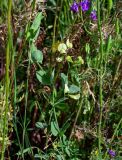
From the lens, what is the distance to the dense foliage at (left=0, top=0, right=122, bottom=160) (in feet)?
4.03

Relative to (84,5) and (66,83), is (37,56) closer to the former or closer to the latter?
(66,83)

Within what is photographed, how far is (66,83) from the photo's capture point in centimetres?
125

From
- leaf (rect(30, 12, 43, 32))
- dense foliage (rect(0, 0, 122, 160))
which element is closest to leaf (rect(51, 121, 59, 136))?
dense foliage (rect(0, 0, 122, 160))

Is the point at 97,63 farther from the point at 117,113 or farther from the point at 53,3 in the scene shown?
the point at 53,3

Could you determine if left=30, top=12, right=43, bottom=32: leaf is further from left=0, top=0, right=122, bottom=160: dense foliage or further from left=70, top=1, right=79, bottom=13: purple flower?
left=70, top=1, right=79, bottom=13: purple flower

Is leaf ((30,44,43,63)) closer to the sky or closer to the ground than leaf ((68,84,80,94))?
closer to the sky

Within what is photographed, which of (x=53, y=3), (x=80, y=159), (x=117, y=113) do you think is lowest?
(x=80, y=159)

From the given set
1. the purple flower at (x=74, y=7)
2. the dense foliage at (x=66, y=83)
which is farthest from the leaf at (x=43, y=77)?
the purple flower at (x=74, y=7)

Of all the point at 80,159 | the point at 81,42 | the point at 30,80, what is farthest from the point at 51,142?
the point at 81,42

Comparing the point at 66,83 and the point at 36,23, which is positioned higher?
the point at 36,23

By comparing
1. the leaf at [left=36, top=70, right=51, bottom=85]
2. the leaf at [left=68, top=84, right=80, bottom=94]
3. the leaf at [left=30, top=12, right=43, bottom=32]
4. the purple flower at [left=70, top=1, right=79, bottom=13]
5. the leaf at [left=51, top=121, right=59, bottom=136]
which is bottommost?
the leaf at [left=51, top=121, right=59, bottom=136]

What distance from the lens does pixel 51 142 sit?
4.34 feet

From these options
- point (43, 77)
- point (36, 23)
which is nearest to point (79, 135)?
point (43, 77)

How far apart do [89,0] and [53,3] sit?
0.54 feet
